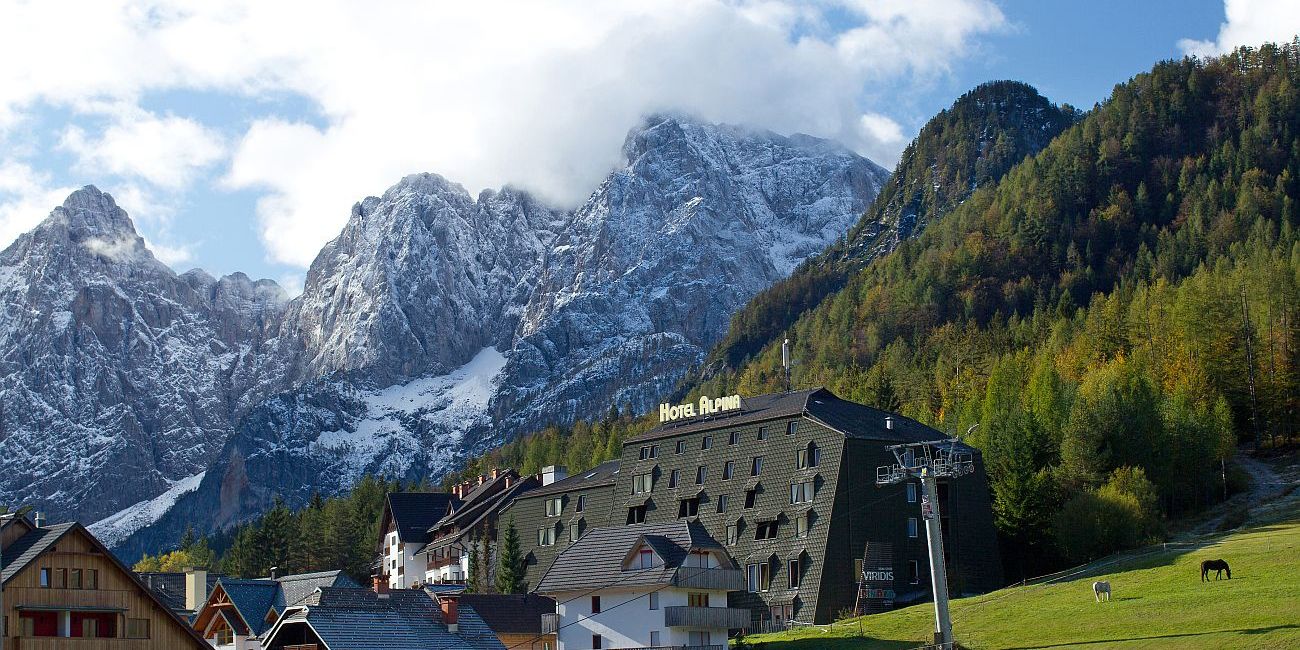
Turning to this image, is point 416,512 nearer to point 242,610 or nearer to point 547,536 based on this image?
point 547,536

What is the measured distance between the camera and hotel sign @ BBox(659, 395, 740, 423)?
126812 millimetres

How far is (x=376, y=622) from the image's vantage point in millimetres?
78875

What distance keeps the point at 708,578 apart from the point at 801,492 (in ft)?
72.7

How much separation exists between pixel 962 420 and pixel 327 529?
68.2m

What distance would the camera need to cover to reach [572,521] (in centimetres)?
13238

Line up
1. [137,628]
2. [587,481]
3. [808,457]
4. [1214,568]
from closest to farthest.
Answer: [137,628] → [1214,568] → [808,457] → [587,481]

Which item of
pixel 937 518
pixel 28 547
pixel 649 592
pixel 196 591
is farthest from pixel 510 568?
pixel 28 547

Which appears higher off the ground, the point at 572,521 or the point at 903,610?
the point at 572,521

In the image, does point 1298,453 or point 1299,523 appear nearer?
point 1299,523

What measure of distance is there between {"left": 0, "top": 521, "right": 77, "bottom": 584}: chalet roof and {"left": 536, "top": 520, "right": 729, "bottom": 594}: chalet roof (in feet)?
108

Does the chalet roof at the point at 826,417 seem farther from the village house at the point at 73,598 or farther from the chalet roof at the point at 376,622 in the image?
the village house at the point at 73,598

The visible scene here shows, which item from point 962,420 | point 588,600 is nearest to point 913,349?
point 962,420

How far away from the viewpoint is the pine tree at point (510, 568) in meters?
122

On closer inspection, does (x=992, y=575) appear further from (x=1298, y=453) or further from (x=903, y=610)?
(x=1298, y=453)
